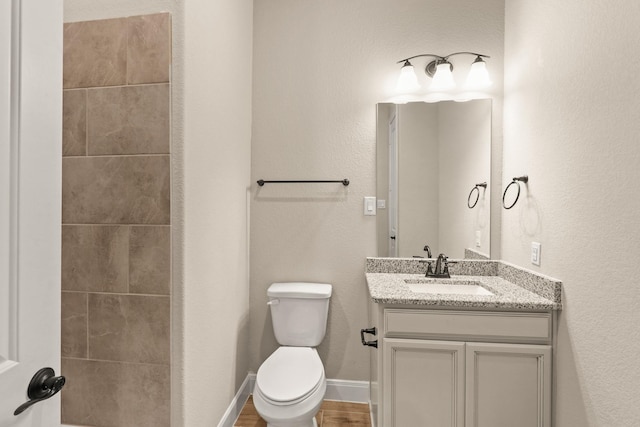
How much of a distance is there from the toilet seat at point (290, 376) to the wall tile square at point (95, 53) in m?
1.50

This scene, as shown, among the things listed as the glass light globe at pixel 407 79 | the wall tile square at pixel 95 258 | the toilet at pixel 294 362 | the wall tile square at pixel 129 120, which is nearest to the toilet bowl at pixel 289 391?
the toilet at pixel 294 362

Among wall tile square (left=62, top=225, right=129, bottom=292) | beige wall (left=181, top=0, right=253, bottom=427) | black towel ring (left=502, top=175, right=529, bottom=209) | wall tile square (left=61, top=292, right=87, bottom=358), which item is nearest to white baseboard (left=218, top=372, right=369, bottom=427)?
beige wall (left=181, top=0, right=253, bottom=427)

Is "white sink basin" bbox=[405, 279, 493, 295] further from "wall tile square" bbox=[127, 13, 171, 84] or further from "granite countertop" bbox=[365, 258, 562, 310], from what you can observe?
"wall tile square" bbox=[127, 13, 171, 84]

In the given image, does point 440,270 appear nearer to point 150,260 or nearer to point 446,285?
point 446,285

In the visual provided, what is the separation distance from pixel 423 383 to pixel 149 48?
187 centimetres

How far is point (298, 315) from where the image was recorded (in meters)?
2.13

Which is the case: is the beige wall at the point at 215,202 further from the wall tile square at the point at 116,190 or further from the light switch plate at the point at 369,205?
the light switch plate at the point at 369,205

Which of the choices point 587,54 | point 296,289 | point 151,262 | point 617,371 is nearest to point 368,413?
point 296,289

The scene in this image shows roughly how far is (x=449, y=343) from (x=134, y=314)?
1375 mm

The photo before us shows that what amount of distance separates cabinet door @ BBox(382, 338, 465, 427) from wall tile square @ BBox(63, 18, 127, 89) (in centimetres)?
168

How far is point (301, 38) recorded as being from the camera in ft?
7.59

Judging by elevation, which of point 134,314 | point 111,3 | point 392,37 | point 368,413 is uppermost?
point 392,37

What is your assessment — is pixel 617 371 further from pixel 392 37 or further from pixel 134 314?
pixel 392 37

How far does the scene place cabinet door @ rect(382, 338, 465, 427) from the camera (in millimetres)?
1593
